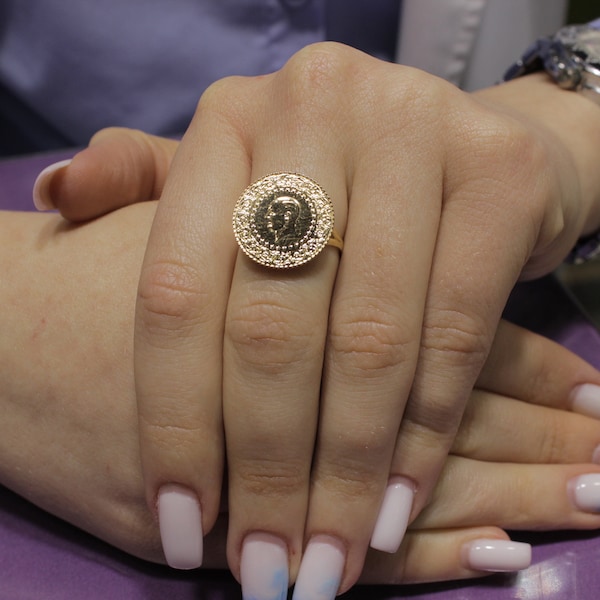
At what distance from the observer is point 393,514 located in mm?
565

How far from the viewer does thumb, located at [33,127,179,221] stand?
2.28 ft

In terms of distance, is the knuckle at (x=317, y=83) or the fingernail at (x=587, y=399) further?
the fingernail at (x=587, y=399)

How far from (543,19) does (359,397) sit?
98 cm

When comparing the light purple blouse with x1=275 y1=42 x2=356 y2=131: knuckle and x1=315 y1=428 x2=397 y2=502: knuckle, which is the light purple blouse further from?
x1=315 y1=428 x2=397 y2=502: knuckle

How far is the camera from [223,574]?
0.64 metres

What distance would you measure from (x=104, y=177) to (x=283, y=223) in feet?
0.97

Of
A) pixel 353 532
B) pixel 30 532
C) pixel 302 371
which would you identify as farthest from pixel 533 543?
pixel 30 532

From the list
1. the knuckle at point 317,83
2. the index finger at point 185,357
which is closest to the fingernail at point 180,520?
the index finger at point 185,357

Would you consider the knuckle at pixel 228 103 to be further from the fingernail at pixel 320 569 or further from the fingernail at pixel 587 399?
the fingernail at pixel 587 399

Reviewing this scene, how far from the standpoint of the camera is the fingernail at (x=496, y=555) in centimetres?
63

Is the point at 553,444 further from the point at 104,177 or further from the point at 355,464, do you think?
the point at 104,177

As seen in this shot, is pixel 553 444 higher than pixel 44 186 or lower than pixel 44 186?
lower

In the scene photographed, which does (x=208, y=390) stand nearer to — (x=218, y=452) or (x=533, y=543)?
(x=218, y=452)

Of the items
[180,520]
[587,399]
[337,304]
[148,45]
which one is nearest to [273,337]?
[337,304]
